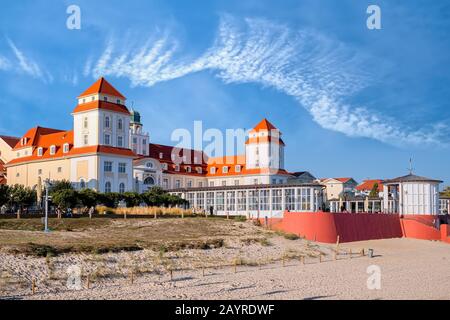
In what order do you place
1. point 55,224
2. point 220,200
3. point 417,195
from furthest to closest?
point 220,200 → point 417,195 → point 55,224

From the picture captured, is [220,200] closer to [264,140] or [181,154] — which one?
[264,140]

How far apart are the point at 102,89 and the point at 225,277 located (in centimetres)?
4429

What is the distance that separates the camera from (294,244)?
135ft

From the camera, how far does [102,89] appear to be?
66.4 m

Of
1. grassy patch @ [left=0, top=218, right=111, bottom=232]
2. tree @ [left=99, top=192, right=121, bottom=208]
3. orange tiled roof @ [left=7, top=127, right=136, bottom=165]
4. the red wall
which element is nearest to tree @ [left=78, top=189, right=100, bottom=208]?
tree @ [left=99, top=192, right=121, bottom=208]

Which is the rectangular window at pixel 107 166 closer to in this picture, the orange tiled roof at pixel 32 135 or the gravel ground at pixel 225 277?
the orange tiled roof at pixel 32 135

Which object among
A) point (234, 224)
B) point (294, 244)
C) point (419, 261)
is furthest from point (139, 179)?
point (419, 261)

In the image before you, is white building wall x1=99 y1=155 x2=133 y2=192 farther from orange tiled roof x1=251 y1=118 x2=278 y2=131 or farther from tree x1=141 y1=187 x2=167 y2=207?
orange tiled roof x1=251 y1=118 x2=278 y2=131

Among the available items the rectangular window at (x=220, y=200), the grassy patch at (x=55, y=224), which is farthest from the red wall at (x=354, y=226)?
the grassy patch at (x=55, y=224)

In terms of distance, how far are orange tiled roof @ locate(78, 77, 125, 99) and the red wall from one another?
27.4m

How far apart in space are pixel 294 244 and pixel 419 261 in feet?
28.4

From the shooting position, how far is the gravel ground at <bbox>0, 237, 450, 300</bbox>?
22.2m

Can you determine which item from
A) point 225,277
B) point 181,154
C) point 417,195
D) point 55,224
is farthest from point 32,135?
point 225,277
